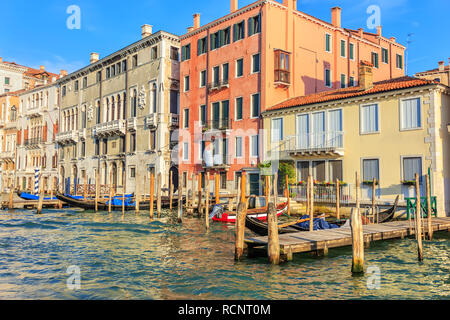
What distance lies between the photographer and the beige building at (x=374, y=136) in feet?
50.8

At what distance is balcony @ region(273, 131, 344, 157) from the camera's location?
713 inches

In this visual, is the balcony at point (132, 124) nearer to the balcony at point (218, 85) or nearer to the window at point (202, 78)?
the window at point (202, 78)

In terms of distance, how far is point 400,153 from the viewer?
53.6ft

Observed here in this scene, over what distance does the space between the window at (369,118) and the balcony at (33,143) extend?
33.5m

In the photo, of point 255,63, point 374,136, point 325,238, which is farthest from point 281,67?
point 325,238

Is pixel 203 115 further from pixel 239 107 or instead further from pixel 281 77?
pixel 281 77

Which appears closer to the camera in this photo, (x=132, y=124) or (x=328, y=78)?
(x=328, y=78)

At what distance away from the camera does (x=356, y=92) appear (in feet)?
59.2

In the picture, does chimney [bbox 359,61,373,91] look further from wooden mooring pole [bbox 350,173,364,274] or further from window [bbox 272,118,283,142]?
wooden mooring pole [bbox 350,173,364,274]

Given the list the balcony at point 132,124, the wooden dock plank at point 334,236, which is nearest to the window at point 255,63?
the balcony at point 132,124

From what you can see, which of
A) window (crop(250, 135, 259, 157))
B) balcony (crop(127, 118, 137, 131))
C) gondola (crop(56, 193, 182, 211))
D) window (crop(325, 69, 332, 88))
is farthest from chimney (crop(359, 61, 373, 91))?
balcony (crop(127, 118, 137, 131))

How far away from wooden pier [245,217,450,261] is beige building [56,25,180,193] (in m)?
17.6

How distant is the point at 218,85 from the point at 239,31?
321 centimetres
